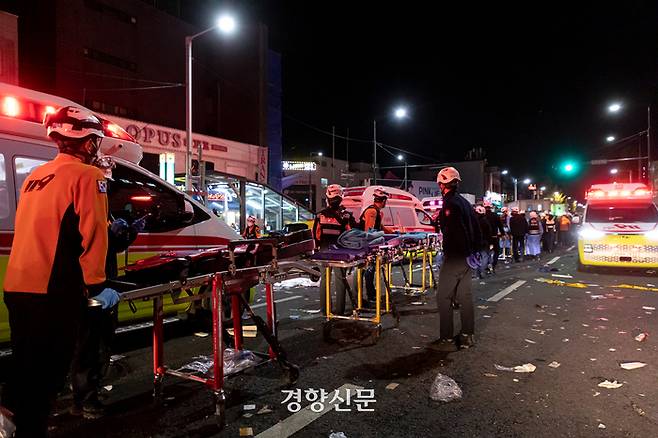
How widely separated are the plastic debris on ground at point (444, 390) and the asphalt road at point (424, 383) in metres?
0.08

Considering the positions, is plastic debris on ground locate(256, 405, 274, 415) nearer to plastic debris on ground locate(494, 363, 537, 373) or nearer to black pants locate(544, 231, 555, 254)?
plastic debris on ground locate(494, 363, 537, 373)

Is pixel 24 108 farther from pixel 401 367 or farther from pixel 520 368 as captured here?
pixel 520 368

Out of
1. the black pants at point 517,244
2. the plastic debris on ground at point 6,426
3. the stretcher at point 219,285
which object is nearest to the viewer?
the plastic debris on ground at point 6,426

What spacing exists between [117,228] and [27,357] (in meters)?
1.32

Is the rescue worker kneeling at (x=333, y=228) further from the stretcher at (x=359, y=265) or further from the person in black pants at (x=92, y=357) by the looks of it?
the person in black pants at (x=92, y=357)

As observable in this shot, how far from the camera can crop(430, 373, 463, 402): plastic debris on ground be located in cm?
423

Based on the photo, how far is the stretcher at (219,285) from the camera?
3.68 metres

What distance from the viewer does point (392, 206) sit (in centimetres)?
1477

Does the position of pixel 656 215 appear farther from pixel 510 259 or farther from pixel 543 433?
pixel 543 433

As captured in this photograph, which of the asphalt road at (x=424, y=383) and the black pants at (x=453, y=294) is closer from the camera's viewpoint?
the asphalt road at (x=424, y=383)

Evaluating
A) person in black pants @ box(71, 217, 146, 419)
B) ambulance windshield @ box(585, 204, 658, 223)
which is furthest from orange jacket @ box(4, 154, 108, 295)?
ambulance windshield @ box(585, 204, 658, 223)

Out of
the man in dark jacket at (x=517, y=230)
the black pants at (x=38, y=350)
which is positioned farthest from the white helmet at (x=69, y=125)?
the man in dark jacket at (x=517, y=230)

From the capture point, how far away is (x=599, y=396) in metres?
4.28

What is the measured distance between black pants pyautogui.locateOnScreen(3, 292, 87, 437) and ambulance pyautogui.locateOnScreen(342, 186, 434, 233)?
35.3 ft
